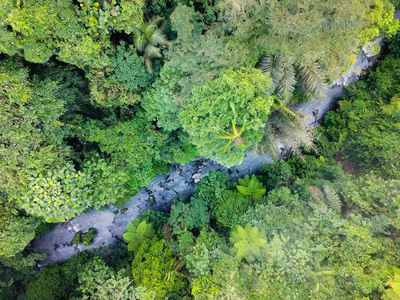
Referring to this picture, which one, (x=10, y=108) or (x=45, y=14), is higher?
(x=45, y=14)

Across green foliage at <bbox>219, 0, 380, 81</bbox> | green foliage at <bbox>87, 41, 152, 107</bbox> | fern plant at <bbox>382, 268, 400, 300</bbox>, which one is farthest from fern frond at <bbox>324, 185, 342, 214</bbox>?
green foliage at <bbox>87, 41, 152, 107</bbox>

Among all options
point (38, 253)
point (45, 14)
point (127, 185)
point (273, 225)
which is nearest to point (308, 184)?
point (273, 225)

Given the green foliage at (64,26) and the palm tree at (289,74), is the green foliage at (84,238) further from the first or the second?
the palm tree at (289,74)

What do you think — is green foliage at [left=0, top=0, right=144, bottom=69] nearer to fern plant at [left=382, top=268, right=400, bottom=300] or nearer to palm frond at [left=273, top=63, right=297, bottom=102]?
palm frond at [left=273, top=63, right=297, bottom=102]

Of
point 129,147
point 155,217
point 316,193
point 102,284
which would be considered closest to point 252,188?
point 316,193

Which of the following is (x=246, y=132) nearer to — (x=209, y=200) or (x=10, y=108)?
(x=209, y=200)
